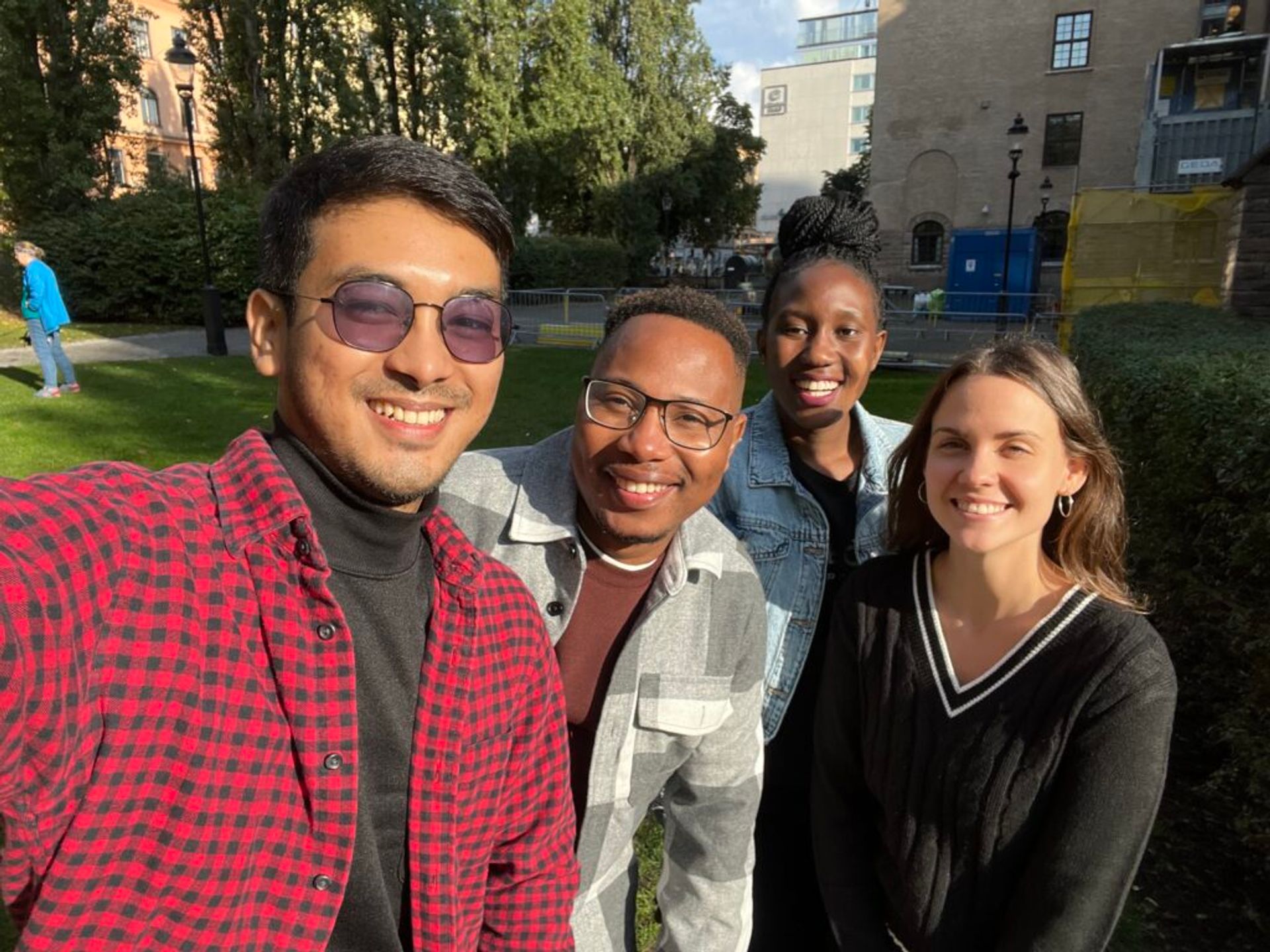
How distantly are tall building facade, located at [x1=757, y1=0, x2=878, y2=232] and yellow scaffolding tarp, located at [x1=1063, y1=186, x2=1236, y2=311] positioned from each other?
6942 cm

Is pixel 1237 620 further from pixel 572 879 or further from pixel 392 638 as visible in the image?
pixel 392 638

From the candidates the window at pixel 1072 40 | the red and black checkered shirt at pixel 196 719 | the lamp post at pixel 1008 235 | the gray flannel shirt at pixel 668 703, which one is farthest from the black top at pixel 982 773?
the window at pixel 1072 40

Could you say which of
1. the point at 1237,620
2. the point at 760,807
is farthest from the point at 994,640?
the point at 1237,620

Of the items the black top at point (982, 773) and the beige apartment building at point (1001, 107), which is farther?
the beige apartment building at point (1001, 107)

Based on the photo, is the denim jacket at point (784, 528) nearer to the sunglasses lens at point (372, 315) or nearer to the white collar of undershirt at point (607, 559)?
the white collar of undershirt at point (607, 559)

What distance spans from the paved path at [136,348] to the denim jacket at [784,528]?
43.1 feet

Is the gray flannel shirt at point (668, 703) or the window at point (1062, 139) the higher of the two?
the window at point (1062, 139)

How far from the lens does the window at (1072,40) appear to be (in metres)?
31.0

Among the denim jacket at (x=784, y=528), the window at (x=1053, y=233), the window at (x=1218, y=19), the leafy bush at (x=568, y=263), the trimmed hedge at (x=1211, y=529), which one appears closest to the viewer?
the denim jacket at (x=784, y=528)

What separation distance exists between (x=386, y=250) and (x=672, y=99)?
37.2m

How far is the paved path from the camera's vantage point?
1277 centimetres

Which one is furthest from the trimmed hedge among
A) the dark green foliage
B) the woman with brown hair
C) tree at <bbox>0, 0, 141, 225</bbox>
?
tree at <bbox>0, 0, 141, 225</bbox>

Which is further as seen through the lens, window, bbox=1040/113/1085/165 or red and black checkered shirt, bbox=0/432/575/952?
window, bbox=1040/113/1085/165

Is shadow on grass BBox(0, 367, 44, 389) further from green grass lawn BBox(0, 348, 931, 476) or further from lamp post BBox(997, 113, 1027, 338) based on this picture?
lamp post BBox(997, 113, 1027, 338)
